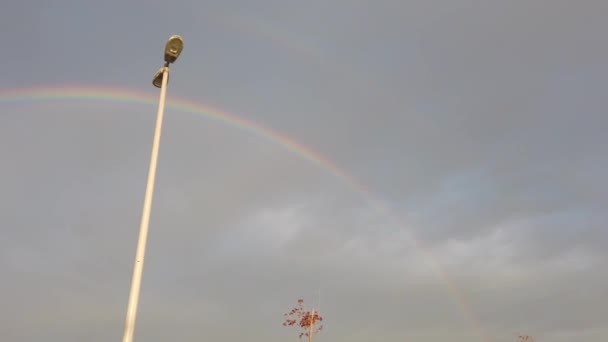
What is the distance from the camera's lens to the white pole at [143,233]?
1066cm

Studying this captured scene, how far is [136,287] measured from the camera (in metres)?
11.0

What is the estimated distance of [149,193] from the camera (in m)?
12.4

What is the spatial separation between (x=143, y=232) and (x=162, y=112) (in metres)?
3.54

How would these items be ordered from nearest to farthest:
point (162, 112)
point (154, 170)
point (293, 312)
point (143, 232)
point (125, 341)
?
point (125, 341) → point (143, 232) → point (154, 170) → point (162, 112) → point (293, 312)

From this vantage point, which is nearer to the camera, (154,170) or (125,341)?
(125,341)

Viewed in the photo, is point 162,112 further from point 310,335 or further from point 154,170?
point 310,335

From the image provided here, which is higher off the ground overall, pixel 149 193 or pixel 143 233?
pixel 149 193

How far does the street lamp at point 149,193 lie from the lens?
10709 millimetres

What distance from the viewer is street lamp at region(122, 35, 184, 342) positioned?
10709 mm

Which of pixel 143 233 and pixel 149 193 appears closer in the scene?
pixel 143 233

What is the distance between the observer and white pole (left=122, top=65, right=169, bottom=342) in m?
10.7

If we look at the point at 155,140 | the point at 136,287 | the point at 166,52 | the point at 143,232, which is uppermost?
the point at 166,52

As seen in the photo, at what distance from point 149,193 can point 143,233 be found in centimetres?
108

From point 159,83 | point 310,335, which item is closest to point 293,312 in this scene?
point 310,335
